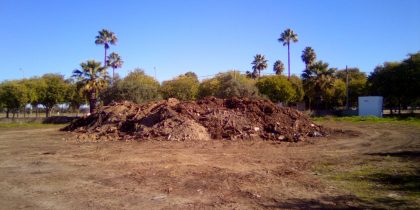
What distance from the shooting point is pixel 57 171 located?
1375 centimetres

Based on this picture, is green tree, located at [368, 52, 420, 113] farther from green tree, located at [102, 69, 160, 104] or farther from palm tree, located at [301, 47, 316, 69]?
green tree, located at [102, 69, 160, 104]

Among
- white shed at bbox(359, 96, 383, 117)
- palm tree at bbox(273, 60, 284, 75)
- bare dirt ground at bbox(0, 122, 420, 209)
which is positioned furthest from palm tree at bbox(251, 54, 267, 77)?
bare dirt ground at bbox(0, 122, 420, 209)

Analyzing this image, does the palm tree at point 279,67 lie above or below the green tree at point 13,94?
above

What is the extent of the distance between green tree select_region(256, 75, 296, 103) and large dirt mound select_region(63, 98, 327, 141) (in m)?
29.0

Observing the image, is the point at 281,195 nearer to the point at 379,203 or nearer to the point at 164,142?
the point at 379,203

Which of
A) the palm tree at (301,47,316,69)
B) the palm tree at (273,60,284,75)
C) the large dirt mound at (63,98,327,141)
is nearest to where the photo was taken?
the large dirt mound at (63,98,327,141)

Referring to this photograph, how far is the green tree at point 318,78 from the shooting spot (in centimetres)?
5947

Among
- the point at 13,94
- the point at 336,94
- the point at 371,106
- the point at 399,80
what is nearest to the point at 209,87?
the point at 336,94

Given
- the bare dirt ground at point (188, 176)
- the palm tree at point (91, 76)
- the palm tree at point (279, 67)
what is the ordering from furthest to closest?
the palm tree at point (279, 67) < the palm tree at point (91, 76) < the bare dirt ground at point (188, 176)

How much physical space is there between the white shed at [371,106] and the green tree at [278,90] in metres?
10.5

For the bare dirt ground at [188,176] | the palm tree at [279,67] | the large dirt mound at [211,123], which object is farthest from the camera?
the palm tree at [279,67]

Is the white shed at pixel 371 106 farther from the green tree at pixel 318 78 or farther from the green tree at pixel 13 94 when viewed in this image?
the green tree at pixel 13 94

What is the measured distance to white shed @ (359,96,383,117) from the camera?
51631mm

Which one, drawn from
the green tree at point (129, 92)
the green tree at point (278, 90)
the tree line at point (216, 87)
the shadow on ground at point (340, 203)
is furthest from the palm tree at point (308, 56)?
the shadow on ground at point (340, 203)
